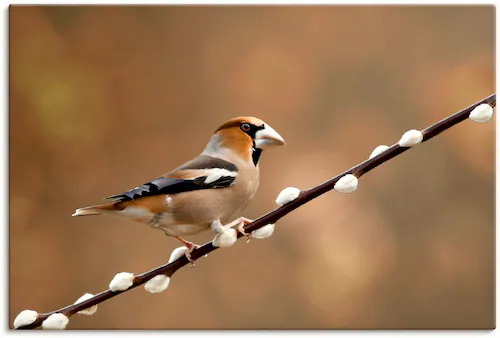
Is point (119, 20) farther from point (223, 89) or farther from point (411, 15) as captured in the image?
point (411, 15)

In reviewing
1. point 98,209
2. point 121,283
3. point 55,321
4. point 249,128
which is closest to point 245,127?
point 249,128

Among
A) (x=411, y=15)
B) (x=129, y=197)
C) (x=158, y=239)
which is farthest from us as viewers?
(x=411, y=15)

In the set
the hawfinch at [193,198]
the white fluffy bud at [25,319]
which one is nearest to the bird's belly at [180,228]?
the hawfinch at [193,198]

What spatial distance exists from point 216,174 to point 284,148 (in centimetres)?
43

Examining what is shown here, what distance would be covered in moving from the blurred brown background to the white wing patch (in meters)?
0.39

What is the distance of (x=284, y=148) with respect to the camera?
197 cm

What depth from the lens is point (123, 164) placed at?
1.97 m

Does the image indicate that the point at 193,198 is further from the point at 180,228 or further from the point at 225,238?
the point at 225,238

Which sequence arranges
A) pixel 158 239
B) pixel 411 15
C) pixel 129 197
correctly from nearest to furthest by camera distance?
1. pixel 129 197
2. pixel 158 239
3. pixel 411 15

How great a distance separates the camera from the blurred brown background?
6.52 feet

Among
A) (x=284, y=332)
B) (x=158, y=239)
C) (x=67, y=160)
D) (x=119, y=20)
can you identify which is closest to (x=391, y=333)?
(x=284, y=332)

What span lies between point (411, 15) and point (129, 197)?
110 cm

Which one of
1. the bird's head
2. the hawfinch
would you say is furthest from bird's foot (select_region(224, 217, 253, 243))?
the bird's head

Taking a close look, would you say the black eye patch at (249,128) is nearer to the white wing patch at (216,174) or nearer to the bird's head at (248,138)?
the bird's head at (248,138)
